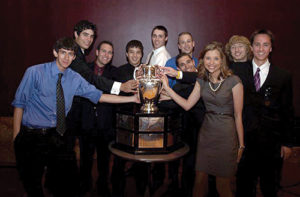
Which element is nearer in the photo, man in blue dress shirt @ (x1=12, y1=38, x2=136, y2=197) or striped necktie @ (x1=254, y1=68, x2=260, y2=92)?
man in blue dress shirt @ (x1=12, y1=38, x2=136, y2=197)

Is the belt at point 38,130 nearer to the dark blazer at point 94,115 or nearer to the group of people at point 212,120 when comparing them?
the group of people at point 212,120

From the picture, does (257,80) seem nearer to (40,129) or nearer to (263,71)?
(263,71)

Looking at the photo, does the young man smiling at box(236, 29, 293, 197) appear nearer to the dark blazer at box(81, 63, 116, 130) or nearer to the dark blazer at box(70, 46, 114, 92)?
the dark blazer at box(70, 46, 114, 92)

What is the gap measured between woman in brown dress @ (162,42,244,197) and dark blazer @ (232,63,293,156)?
18cm

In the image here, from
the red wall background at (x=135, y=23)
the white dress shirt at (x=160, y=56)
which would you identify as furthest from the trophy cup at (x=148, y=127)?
the red wall background at (x=135, y=23)

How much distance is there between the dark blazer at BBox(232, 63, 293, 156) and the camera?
202 centimetres

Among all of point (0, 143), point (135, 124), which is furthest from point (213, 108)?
point (0, 143)

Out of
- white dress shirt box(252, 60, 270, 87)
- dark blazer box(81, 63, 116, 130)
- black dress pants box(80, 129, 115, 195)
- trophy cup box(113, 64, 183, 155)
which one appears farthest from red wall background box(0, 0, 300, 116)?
trophy cup box(113, 64, 183, 155)

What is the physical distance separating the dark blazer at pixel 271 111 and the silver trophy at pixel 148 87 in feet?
2.70

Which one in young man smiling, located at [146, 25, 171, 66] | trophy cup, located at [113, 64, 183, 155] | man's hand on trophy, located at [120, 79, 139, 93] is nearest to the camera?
trophy cup, located at [113, 64, 183, 155]

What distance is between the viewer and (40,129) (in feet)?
6.47

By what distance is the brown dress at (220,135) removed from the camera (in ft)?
6.42

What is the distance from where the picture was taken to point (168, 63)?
119 inches

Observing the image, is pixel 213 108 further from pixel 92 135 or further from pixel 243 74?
pixel 92 135
